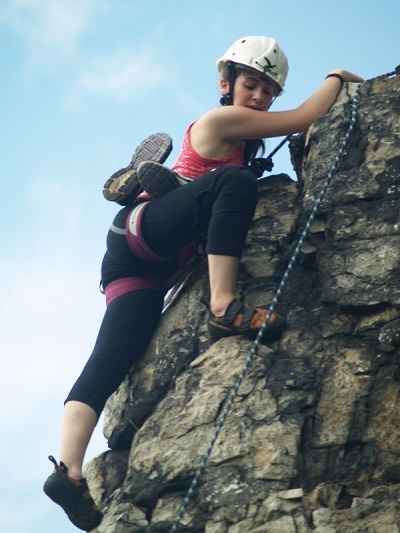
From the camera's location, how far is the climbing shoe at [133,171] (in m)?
8.48

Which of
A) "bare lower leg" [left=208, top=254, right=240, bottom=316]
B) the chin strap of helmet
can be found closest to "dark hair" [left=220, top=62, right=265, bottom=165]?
the chin strap of helmet

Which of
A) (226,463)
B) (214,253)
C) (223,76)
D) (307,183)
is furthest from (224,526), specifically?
(223,76)

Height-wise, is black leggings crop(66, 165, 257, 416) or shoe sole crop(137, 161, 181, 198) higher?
shoe sole crop(137, 161, 181, 198)

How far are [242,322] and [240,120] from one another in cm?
171

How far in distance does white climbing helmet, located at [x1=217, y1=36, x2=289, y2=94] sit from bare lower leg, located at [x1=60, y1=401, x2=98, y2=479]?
309cm

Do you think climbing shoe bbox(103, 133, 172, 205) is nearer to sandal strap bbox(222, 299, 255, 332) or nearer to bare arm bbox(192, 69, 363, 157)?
bare arm bbox(192, 69, 363, 157)

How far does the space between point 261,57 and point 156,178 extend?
1385 millimetres

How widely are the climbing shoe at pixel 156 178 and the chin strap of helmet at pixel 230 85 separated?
0.93m

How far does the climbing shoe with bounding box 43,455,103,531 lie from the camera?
7395 mm

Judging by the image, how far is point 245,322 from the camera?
25.4 feet

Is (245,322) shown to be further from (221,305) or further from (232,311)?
(221,305)

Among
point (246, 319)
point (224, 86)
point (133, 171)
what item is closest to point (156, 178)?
point (133, 171)

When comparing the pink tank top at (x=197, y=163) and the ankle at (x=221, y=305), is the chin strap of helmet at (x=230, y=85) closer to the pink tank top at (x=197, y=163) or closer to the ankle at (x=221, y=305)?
the pink tank top at (x=197, y=163)

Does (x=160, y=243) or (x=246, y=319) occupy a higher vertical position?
(x=160, y=243)
